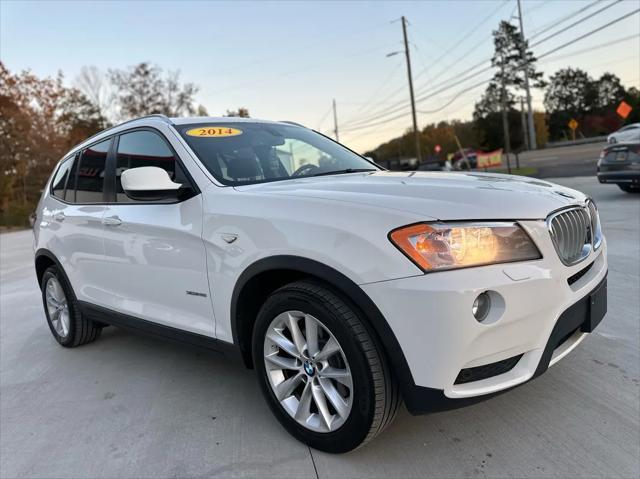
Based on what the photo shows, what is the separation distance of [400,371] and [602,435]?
44.6 inches

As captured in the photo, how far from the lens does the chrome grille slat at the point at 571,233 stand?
2.25 metres

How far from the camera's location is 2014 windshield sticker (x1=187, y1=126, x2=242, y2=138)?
327 cm

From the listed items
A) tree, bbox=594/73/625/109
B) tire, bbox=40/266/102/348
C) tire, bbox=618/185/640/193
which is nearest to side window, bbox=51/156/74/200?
tire, bbox=40/266/102/348

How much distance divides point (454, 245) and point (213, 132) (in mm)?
1947

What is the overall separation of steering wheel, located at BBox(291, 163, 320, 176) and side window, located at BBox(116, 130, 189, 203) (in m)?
0.68

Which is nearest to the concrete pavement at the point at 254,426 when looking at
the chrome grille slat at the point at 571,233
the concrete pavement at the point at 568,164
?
the chrome grille slat at the point at 571,233

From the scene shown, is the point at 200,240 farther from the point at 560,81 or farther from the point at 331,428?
the point at 560,81

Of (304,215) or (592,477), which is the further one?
(304,215)

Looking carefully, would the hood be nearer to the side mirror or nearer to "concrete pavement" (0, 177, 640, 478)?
the side mirror

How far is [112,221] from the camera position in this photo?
3.42 meters

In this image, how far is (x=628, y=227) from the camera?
7320mm

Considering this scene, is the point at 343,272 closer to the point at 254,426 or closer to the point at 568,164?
the point at 254,426

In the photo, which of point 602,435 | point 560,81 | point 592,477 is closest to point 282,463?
point 592,477

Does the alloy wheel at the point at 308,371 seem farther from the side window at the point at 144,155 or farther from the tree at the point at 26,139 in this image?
the tree at the point at 26,139
